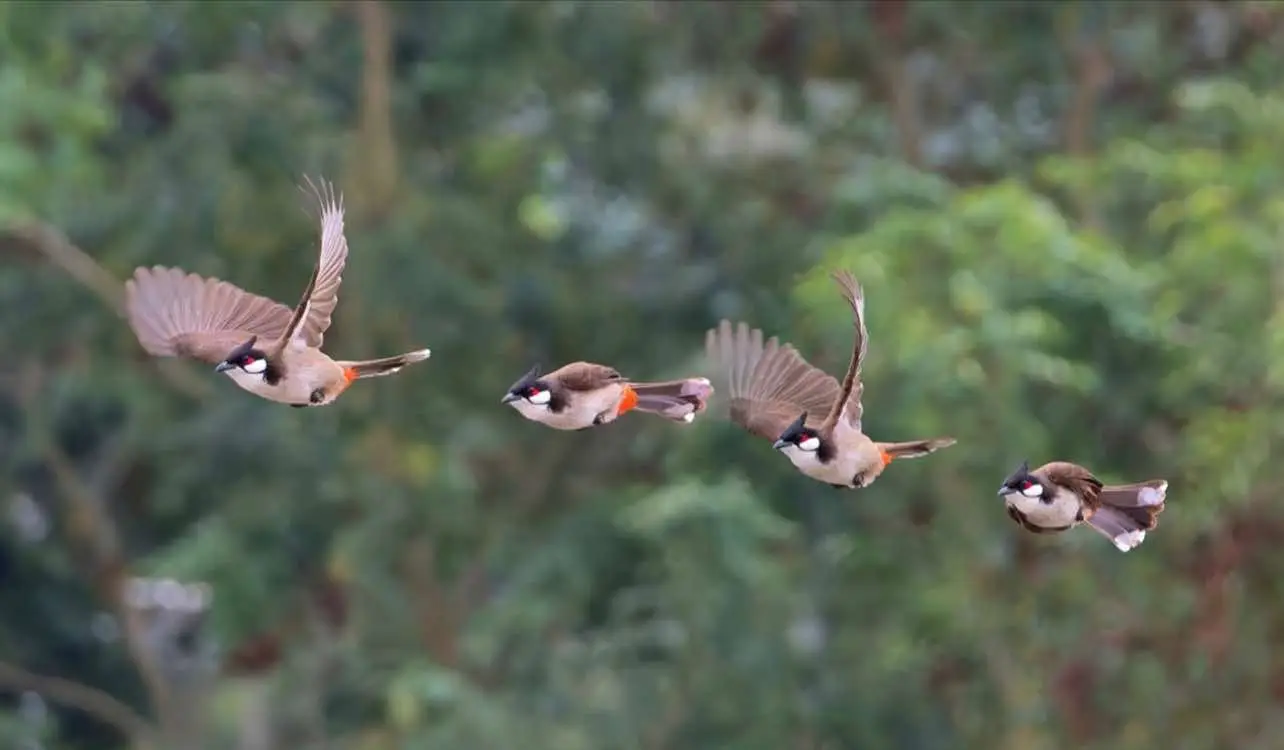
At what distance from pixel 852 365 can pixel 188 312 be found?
3.82 ft

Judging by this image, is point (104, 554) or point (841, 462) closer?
point (841, 462)

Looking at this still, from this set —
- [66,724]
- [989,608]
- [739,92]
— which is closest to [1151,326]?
[989,608]

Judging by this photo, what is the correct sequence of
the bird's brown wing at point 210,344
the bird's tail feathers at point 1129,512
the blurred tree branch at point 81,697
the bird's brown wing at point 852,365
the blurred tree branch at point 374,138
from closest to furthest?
the bird's brown wing at point 852,365
the bird's tail feathers at point 1129,512
the bird's brown wing at point 210,344
the blurred tree branch at point 374,138
the blurred tree branch at point 81,697

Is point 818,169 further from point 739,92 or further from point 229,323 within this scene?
point 229,323

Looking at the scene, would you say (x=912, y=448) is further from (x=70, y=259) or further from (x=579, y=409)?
(x=70, y=259)

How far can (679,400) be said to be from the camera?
2623 millimetres

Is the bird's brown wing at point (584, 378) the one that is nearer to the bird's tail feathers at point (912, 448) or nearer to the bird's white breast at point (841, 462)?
the bird's white breast at point (841, 462)

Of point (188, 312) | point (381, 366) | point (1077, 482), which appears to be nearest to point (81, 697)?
point (188, 312)

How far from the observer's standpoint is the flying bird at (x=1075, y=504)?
7.97ft

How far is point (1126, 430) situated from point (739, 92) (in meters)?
2.77

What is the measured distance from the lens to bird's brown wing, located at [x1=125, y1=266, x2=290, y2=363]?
301cm

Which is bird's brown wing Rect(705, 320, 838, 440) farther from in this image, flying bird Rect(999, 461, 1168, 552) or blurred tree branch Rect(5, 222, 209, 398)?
blurred tree branch Rect(5, 222, 209, 398)

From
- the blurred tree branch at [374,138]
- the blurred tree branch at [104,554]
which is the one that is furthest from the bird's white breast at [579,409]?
the blurred tree branch at [104,554]

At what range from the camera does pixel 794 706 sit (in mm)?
8320
